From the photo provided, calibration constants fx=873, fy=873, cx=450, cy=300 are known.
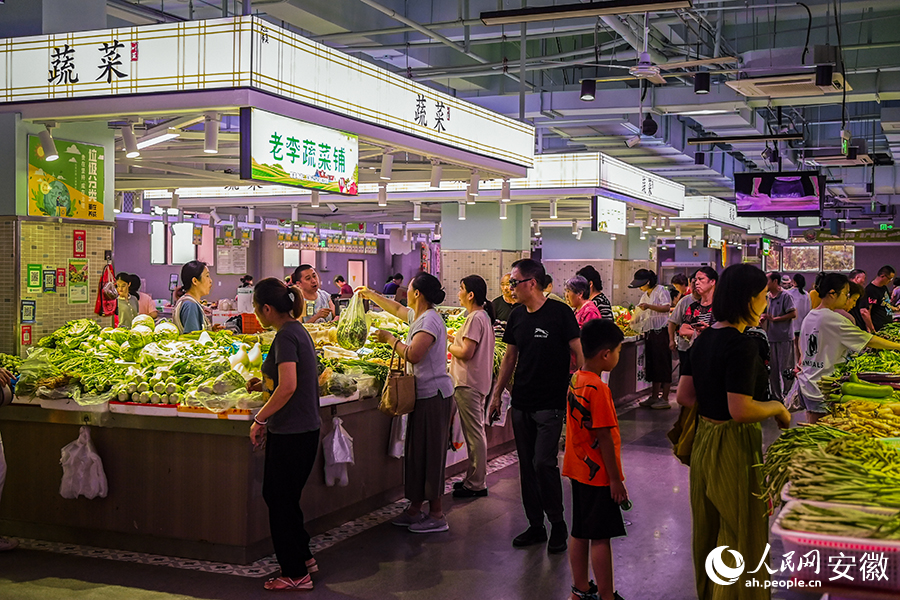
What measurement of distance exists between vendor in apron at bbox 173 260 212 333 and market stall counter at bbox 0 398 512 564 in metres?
1.63

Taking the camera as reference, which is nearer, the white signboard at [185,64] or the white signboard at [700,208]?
the white signboard at [185,64]

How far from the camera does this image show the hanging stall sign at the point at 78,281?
22.1ft

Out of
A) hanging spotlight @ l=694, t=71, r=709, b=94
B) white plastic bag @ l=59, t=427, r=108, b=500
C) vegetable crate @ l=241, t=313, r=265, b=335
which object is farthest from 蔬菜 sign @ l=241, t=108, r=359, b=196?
hanging spotlight @ l=694, t=71, r=709, b=94

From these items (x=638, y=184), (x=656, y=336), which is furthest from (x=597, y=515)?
(x=638, y=184)

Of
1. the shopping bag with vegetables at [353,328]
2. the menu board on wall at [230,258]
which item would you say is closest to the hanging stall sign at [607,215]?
the shopping bag with vegetables at [353,328]

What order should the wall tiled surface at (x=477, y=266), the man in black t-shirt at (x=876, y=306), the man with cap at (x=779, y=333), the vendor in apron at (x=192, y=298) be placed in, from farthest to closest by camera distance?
1. the wall tiled surface at (x=477, y=266)
2. the man with cap at (x=779, y=333)
3. the man in black t-shirt at (x=876, y=306)
4. the vendor in apron at (x=192, y=298)

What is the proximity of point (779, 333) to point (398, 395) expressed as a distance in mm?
8087

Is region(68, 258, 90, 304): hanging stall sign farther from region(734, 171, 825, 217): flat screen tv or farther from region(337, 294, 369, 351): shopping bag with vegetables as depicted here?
region(734, 171, 825, 217): flat screen tv

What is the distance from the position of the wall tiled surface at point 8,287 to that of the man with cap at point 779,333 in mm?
9242

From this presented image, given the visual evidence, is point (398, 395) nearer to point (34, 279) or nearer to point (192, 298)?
point (192, 298)

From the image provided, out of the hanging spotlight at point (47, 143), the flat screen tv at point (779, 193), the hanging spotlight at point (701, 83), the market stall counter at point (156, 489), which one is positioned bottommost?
the market stall counter at point (156, 489)

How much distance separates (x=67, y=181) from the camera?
6703mm

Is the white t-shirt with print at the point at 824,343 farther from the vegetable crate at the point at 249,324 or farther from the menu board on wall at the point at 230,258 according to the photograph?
the menu board on wall at the point at 230,258

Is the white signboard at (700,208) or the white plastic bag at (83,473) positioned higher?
the white signboard at (700,208)
